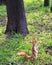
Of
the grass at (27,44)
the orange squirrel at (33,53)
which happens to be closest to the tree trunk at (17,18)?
the grass at (27,44)

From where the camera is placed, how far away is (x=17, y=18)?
406 inches

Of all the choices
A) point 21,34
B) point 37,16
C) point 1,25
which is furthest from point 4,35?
point 37,16

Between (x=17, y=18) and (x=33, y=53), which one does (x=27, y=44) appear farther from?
(x=17, y=18)

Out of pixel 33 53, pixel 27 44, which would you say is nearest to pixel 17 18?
pixel 27 44

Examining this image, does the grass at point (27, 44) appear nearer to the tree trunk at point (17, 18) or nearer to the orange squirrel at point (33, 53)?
the orange squirrel at point (33, 53)

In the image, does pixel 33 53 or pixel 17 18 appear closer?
pixel 33 53

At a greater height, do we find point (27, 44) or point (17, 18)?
point (17, 18)

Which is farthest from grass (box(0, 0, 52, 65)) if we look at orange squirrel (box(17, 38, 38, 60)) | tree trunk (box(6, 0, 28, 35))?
tree trunk (box(6, 0, 28, 35))

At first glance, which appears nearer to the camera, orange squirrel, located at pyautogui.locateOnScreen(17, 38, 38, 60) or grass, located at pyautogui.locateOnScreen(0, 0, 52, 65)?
orange squirrel, located at pyautogui.locateOnScreen(17, 38, 38, 60)

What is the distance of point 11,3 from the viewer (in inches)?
407

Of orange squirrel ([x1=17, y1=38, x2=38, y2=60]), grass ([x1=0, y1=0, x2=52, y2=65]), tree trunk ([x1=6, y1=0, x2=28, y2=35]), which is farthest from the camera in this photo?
tree trunk ([x1=6, y1=0, x2=28, y2=35])

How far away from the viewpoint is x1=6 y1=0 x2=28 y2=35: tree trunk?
10.3 m

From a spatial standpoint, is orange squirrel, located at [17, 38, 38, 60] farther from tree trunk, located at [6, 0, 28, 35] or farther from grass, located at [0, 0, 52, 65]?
tree trunk, located at [6, 0, 28, 35]

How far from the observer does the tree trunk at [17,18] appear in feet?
33.7
